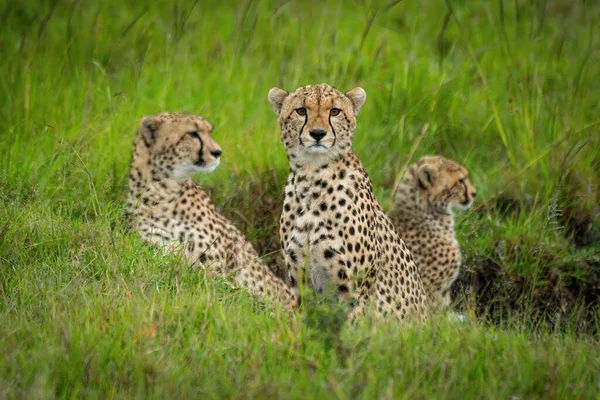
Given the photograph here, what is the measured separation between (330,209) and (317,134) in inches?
15.4

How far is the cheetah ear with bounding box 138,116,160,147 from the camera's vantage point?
5875 mm

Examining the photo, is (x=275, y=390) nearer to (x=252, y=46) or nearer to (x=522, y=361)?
(x=522, y=361)

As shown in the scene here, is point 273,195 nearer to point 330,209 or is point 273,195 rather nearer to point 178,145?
point 178,145

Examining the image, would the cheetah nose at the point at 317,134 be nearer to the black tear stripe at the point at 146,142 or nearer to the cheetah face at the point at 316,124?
the cheetah face at the point at 316,124

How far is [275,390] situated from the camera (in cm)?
338

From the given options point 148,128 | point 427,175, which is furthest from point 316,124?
point 427,175

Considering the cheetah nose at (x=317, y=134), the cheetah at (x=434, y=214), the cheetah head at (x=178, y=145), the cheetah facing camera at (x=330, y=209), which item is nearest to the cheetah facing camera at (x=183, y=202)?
the cheetah head at (x=178, y=145)

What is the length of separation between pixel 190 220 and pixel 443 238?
5.79 ft

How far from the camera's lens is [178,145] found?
5867mm

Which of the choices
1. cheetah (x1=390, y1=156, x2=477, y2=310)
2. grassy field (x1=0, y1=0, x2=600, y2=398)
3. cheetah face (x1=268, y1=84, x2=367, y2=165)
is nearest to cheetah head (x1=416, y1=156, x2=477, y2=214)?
cheetah (x1=390, y1=156, x2=477, y2=310)

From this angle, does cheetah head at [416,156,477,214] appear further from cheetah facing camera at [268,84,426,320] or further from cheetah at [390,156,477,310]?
cheetah facing camera at [268,84,426,320]

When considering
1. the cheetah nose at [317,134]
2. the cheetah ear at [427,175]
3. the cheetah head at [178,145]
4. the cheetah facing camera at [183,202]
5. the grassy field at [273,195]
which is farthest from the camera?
the cheetah ear at [427,175]

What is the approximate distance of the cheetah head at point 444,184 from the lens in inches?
257

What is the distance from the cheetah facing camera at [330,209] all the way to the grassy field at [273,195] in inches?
17.2
